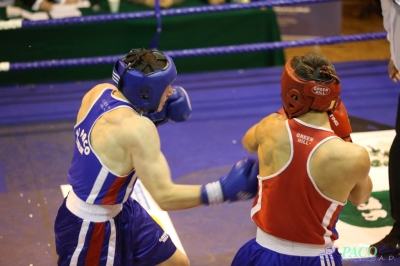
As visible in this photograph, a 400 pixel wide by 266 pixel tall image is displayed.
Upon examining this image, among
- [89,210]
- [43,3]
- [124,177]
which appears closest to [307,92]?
[124,177]

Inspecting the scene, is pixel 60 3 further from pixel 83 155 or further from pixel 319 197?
pixel 319 197

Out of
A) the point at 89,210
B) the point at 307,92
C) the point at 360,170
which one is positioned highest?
the point at 307,92

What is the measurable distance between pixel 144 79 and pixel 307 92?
66 cm

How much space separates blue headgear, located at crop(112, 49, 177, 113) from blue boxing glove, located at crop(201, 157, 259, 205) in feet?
1.38

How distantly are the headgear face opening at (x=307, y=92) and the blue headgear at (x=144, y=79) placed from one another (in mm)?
501

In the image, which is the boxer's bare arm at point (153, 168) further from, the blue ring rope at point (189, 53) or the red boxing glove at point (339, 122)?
the blue ring rope at point (189, 53)

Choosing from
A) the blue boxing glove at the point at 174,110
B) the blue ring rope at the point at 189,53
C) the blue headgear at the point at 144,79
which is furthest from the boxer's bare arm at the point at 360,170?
the blue ring rope at the point at 189,53

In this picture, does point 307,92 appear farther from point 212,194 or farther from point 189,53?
point 189,53

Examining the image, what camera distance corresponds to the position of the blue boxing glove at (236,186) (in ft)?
8.65

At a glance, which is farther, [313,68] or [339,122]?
[339,122]

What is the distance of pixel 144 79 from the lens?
8.82 ft

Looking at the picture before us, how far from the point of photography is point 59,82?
19.7 feet

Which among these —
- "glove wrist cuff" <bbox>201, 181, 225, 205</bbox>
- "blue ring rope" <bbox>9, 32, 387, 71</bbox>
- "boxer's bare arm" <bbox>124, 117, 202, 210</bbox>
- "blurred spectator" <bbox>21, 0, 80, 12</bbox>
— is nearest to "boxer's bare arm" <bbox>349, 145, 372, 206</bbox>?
"glove wrist cuff" <bbox>201, 181, 225, 205</bbox>

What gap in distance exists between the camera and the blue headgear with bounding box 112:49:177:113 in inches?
106
